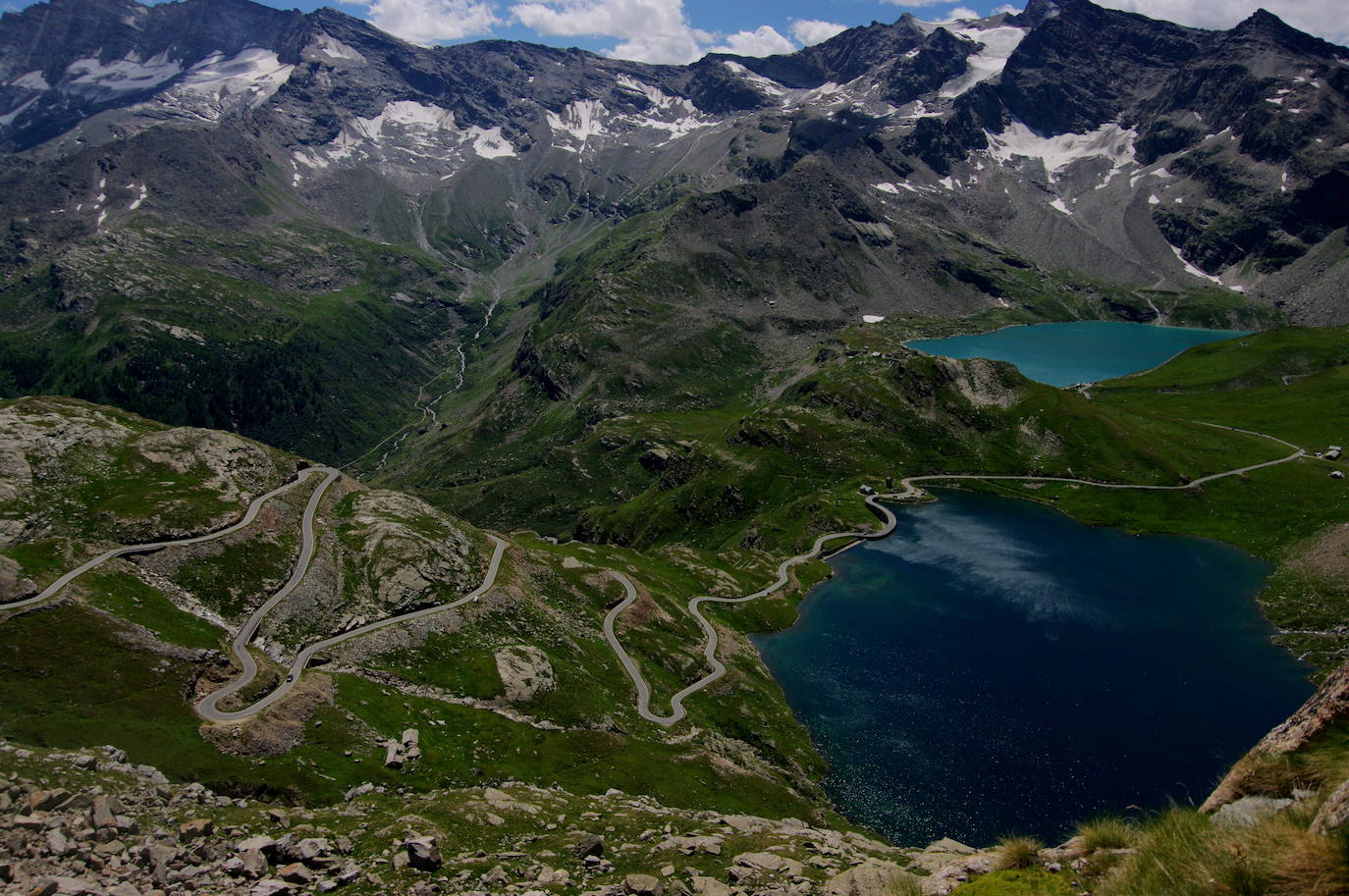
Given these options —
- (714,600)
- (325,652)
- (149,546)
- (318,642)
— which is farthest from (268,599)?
(714,600)

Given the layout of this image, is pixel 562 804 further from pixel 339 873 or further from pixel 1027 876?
pixel 1027 876

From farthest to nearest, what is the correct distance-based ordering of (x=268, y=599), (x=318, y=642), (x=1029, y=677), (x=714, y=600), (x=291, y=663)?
(x=714, y=600), (x=1029, y=677), (x=268, y=599), (x=318, y=642), (x=291, y=663)

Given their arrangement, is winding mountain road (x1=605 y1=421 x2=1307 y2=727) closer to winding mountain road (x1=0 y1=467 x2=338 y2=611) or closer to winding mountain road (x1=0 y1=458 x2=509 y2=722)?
winding mountain road (x1=0 y1=458 x2=509 y2=722)

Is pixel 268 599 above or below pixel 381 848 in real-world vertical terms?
below

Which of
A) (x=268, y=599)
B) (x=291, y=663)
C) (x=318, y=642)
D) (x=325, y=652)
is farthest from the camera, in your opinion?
(x=268, y=599)

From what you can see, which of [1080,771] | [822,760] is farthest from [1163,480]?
[822,760]

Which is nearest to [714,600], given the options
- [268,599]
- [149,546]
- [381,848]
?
[268,599]

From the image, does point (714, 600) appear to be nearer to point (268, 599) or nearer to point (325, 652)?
point (325, 652)

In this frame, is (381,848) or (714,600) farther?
(714,600)

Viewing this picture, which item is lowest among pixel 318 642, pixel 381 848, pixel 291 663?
pixel 291 663
